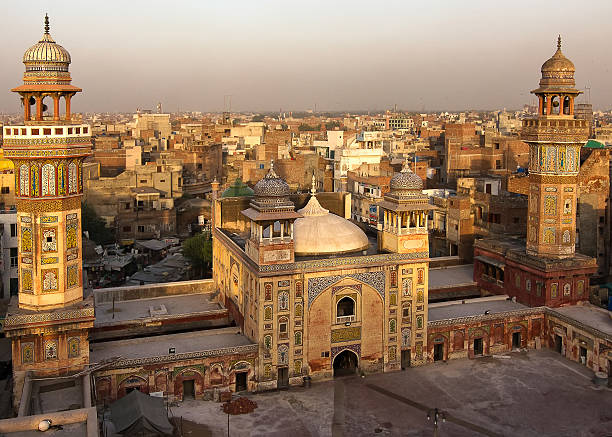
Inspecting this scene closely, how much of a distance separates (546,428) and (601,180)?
2271 centimetres

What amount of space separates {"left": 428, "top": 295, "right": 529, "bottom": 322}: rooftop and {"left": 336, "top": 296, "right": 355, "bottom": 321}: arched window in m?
4.06

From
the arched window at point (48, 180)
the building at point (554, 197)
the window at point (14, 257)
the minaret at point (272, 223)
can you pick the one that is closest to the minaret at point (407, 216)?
the minaret at point (272, 223)

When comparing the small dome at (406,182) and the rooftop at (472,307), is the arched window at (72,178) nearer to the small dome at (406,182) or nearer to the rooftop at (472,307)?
the small dome at (406,182)

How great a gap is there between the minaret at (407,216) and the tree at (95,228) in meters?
29.3

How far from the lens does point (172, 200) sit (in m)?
54.8

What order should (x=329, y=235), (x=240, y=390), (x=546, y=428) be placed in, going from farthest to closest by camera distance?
(x=329, y=235)
(x=240, y=390)
(x=546, y=428)

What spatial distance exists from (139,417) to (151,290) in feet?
36.0

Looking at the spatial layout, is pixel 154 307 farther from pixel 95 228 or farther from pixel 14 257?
pixel 95 228

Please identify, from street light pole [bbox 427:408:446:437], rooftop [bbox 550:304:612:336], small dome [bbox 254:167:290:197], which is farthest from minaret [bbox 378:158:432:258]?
rooftop [bbox 550:304:612:336]

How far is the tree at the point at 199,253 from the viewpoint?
38312 millimetres

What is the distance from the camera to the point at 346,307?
2370 cm

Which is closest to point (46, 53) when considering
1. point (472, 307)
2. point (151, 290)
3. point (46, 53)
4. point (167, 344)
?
point (46, 53)

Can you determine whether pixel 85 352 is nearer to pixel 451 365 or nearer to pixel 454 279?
pixel 451 365

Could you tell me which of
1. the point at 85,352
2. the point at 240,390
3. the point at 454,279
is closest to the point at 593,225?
the point at 454,279
